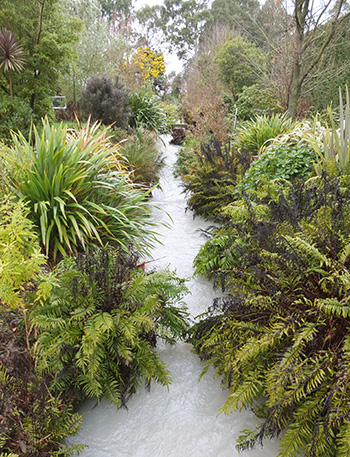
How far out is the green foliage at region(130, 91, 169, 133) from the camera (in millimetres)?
8508

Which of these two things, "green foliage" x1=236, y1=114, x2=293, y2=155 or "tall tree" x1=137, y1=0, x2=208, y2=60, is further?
"tall tree" x1=137, y1=0, x2=208, y2=60

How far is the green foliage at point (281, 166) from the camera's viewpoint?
3.67 metres

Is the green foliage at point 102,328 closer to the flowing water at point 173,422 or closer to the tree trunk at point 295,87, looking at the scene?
the flowing water at point 173,422

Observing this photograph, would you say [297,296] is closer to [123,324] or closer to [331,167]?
[123,324]

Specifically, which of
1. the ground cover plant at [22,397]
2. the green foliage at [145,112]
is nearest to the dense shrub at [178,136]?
the green foliage at [145,112]

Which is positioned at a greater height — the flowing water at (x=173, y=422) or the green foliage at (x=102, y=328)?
the green foliage at (x=102, y=328)

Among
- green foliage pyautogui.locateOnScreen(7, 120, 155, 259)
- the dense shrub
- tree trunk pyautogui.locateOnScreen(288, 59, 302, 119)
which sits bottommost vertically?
green foliage pyautogui.locateOnScreen(7, 120, 155, 259)

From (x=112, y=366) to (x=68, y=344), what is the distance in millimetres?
288

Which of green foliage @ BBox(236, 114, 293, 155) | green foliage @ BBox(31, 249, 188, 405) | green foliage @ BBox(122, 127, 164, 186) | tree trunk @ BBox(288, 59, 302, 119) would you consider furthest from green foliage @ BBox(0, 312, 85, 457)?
tree trunk @ BBox(288, 59, 302, 119)

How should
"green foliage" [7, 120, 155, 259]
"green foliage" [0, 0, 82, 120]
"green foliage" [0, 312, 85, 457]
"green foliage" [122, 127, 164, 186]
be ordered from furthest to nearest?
1. "green foliage" [0, 0, 82, 120]
2. "green foliage" [122, 127, 164, 186]
3. "green foliage" [7, 120, 155, 259]
4. "green foliage" [0, 312, 85, 457]

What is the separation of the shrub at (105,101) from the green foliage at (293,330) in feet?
19.2

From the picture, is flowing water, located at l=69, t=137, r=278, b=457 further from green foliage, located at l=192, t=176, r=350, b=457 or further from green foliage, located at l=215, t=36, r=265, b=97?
green foliage, located at l=215, t=36, r=265, b=97

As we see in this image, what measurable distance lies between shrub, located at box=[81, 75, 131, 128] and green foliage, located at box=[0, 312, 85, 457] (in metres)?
6.43

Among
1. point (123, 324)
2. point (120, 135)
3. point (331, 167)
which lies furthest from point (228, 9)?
point (123, 324)
